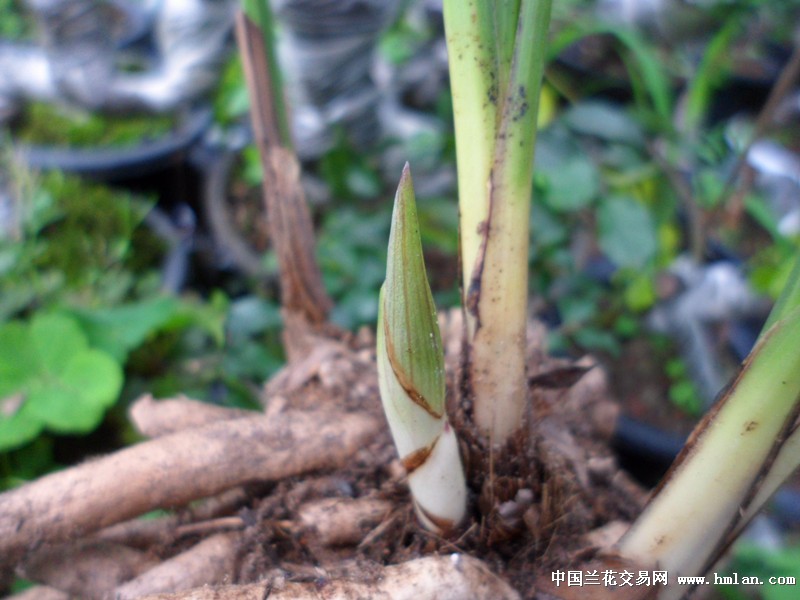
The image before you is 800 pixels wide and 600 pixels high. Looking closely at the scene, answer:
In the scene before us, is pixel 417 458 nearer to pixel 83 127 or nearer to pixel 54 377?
pixel 54 377

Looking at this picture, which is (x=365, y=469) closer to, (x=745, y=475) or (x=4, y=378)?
(x=745, y=475)

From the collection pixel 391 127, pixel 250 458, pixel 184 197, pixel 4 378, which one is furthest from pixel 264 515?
pixel 184 197

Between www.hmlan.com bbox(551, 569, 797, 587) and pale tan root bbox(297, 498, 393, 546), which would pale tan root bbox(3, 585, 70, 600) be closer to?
pale tan root bbox(297, 498, 393, 546)

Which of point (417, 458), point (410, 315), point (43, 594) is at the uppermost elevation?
point (410, 315)

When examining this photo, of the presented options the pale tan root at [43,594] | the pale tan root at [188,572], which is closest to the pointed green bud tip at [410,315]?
the pale tan root at [188,572]

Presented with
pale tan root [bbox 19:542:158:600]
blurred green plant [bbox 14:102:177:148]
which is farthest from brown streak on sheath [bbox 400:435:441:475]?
blurred green plant [bbox 14:102:177:148]

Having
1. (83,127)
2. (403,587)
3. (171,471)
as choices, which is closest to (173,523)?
(171,471)
